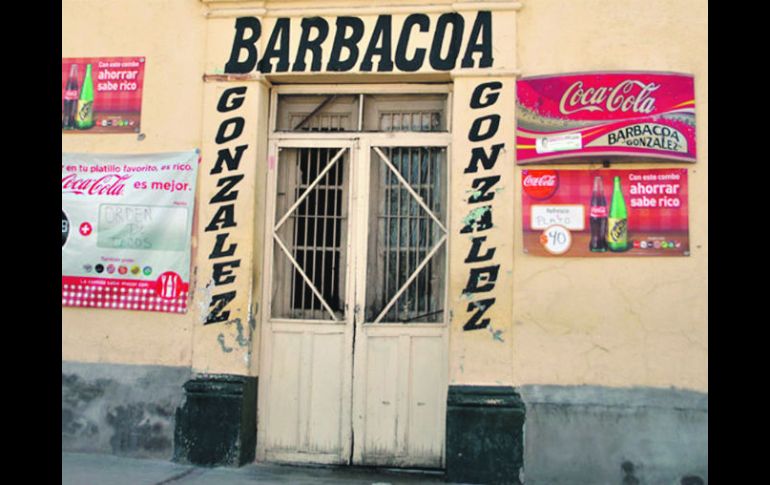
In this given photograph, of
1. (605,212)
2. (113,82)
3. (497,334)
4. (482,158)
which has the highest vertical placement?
(113,82)

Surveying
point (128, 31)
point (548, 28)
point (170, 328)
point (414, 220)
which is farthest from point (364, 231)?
point (128, 31)

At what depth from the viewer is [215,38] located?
6.16 metres

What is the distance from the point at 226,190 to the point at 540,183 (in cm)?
268

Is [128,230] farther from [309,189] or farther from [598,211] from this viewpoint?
[598,211]

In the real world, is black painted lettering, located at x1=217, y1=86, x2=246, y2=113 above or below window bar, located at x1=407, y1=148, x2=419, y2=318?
above

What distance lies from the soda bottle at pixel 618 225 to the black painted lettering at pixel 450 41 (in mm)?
1755

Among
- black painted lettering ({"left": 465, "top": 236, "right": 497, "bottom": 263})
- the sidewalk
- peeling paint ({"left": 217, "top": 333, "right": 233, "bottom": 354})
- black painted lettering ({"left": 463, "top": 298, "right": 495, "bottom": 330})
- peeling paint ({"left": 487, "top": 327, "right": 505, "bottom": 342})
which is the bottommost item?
the sidewalk

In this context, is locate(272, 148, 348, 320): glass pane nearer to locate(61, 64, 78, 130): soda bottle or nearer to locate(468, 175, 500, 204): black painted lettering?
locate(468, 175, 500, 204): black painted lettering

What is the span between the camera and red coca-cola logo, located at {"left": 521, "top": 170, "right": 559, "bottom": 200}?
565 cm

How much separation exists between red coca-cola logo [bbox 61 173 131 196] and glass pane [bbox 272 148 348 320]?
4.67 ft

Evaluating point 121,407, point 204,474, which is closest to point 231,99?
point 121,407

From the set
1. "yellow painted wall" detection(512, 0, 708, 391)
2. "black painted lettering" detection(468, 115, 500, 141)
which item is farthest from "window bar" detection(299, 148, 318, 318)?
"yellow painted wall" detection(512, 0, 708, 391)

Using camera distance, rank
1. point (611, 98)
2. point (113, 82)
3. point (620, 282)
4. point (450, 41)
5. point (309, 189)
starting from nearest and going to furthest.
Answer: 1. point (620, 282)
2. point (611, 98)
3. point (450, 41)
4. point (309, 189)
5. point (113, 82)

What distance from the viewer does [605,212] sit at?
18.3 ft
